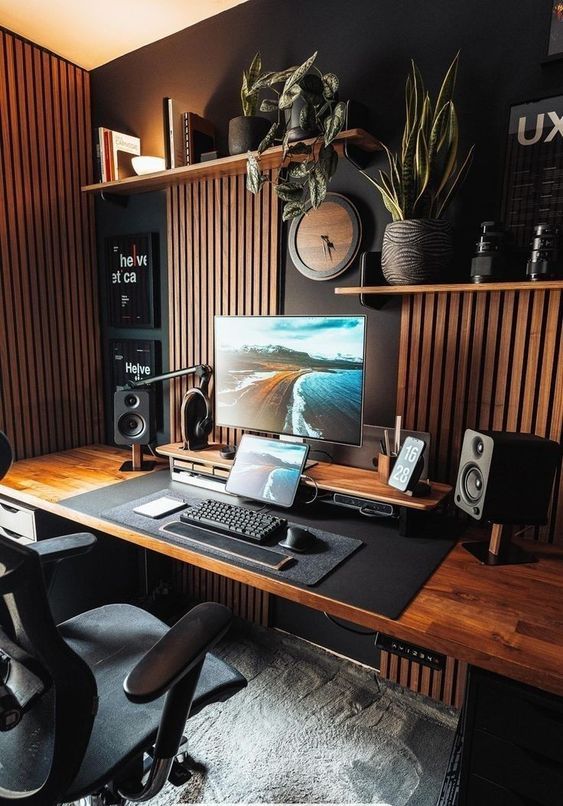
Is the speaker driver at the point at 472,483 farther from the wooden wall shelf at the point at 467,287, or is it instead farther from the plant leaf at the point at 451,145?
the plant leaf at the point at 451,145

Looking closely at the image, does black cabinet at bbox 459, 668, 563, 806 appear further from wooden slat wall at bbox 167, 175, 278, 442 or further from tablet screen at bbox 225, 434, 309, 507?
wooden slat wall at bbox 167, 175, 278, 442

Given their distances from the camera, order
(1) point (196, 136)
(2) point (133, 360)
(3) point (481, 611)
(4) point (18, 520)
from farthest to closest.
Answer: (2) point (133, 360) < (1) point (196, 136) < (4) point (18, 520) < (3) point (481, 611)

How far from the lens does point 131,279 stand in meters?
2.69

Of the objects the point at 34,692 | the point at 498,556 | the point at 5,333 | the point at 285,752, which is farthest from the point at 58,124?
the point at 285,752

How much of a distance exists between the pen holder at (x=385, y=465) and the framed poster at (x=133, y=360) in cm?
136

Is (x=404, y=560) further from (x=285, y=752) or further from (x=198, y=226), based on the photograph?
(x=198, y=226)

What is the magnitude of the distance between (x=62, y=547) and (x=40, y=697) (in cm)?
47

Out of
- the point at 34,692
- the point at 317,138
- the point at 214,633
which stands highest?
the point at 317,138

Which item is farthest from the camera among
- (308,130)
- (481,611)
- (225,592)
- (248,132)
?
(225,592)

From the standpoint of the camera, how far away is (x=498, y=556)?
1.50 meters

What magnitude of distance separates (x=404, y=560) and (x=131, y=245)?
208 cm

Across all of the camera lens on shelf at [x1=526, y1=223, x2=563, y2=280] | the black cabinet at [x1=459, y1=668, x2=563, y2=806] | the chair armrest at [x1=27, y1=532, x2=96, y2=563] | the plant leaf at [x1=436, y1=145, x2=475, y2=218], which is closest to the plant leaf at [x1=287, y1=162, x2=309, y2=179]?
the plant leaf at [x1=436, y1=145, x2=475, y2=218]

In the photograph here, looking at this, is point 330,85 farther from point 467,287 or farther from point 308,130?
point 467,287

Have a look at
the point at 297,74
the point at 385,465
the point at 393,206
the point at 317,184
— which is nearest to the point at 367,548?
the point at 385,465
